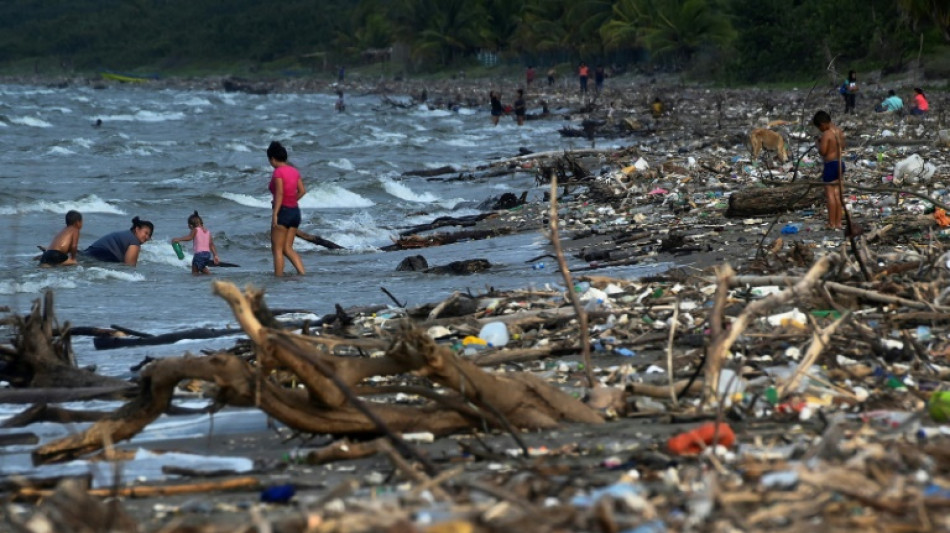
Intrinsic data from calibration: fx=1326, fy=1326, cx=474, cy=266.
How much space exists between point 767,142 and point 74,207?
34.2 ft

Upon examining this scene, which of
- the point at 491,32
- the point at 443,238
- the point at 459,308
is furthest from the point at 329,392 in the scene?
the point at 491,32

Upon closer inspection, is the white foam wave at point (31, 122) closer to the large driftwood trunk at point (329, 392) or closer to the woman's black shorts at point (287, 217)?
the woman's black shorts at point (287, 217)

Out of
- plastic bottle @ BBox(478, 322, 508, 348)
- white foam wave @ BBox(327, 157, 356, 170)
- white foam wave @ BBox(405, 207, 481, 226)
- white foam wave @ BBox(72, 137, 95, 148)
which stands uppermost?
plastic bottle @ BBox(478, 322, 508, 348)

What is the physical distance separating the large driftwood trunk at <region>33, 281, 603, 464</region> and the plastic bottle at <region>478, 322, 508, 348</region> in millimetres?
1489

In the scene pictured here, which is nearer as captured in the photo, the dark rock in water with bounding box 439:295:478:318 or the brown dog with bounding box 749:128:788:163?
the dark rock in water with bounding box 439:295:478:318

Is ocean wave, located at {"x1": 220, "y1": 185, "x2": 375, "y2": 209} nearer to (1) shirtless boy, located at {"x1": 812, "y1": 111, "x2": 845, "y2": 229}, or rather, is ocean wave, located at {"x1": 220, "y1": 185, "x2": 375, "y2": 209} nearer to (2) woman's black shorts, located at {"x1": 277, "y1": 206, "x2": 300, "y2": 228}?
(2) woman's black shorts, located at {"x1": 277, "y1": 206, "x2": 300, "y2": 228}

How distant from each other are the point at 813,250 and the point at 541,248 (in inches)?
122

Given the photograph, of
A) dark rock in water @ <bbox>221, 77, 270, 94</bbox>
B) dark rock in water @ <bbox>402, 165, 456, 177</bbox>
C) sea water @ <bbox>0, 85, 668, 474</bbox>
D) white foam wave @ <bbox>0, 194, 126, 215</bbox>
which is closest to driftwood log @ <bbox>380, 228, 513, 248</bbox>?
sea water @ <bbox>0, 85, 668, 474</bbox>

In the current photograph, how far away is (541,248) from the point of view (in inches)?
444

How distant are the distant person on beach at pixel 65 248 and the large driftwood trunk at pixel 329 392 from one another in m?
7.99

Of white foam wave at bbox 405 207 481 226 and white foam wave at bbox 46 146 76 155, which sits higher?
white foam wave at bbox 405 207 481 226

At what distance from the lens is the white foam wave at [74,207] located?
64.9 feet

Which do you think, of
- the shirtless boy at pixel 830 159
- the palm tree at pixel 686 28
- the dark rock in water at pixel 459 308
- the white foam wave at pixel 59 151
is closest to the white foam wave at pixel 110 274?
the dark rock in water at pixel 459 308

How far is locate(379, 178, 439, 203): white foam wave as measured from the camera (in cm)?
1948
